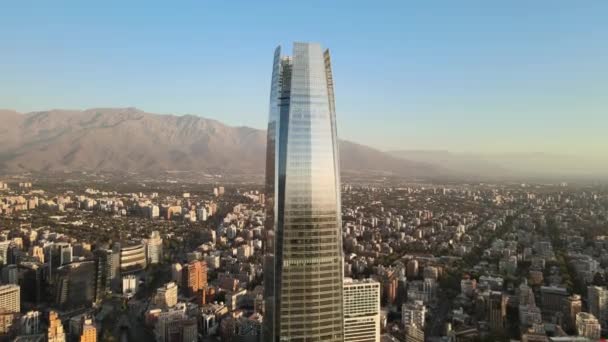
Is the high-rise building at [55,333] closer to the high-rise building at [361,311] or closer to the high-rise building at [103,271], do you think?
the high-rise building at [103,271]

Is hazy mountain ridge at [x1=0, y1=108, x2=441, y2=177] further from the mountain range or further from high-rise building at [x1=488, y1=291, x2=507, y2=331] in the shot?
high-rise building at [x1=488, y1=291, x2=507, y2=331]

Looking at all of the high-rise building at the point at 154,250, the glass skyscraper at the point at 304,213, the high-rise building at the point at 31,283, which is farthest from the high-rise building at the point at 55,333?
the high-rise building at the point at 154,250

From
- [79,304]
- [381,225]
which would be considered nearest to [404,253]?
[381,225]

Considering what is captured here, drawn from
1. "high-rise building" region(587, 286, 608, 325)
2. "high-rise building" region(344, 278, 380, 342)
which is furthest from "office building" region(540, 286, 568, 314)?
"high-rise building" region(344, 278, 380, 342)

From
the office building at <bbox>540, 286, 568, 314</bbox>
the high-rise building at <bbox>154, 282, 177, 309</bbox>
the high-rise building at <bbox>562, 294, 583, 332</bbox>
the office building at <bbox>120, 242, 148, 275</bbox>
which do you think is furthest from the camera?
the office building at <bbox>120, 242, 148, 275</bbox>

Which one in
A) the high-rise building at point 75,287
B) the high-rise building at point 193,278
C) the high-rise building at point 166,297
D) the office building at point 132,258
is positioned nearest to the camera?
the high-rise building at point 166,297

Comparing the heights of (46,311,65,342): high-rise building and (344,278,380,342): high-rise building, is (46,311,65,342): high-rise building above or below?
below
